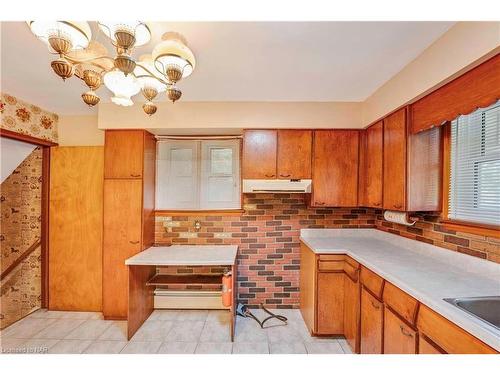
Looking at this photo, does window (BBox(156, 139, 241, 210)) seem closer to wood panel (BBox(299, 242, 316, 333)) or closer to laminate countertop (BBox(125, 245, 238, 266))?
laminate countertop (BBox(125, 245, 238, 266))

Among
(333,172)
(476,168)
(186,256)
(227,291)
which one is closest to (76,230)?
(186,256)

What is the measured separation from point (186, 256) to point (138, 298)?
675 millimetres

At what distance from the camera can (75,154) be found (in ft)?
8.89

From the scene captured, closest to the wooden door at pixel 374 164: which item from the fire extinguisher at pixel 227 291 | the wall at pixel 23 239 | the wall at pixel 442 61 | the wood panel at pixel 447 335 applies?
the wall at pixel 442 61

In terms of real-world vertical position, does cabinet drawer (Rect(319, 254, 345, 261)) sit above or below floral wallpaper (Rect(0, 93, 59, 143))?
below

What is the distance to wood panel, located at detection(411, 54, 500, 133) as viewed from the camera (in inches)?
46.4

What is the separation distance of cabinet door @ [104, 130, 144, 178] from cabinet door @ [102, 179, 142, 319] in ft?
0.63

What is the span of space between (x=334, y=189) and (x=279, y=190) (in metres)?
0.64

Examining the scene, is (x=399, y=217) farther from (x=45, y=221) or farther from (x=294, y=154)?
(x=45, y=221)

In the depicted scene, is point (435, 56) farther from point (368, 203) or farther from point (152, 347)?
point (152, 347)

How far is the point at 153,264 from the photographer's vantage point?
7.09 ft

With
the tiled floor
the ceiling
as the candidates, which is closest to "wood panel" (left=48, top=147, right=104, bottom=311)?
the tiled floor

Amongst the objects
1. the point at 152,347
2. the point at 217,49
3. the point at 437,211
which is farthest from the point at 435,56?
the point at 152,347

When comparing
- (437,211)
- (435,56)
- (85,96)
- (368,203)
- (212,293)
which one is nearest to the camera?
(85,96)
